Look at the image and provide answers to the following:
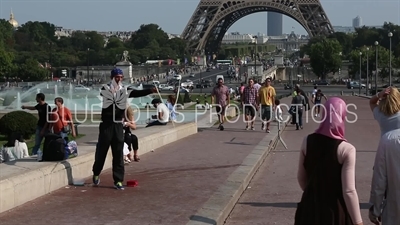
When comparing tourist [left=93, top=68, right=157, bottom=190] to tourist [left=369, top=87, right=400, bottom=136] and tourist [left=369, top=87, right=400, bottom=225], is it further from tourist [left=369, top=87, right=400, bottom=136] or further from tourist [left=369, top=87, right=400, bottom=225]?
tourist [left=369, top=87, right=400, bottom=225]

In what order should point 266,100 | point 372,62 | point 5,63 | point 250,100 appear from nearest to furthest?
point 266,100
point 250,100
point 5,63
point 372,62

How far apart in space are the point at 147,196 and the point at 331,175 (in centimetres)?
378

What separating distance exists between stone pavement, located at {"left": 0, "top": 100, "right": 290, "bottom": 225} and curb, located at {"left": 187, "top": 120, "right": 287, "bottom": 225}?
0.37 feet

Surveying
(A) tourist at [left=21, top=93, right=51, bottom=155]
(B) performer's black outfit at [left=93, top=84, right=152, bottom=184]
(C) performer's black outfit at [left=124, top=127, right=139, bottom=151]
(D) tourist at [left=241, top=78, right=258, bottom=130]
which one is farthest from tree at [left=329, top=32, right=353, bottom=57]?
(B) performer's black outfit at [left=93, top=84, right=152, bottom=184]

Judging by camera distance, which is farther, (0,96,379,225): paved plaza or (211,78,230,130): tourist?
(211,78,230,130): tourist

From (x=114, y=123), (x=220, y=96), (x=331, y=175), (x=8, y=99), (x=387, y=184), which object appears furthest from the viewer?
(x=8, y=99)

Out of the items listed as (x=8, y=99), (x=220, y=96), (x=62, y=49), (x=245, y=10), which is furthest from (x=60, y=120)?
(x=62, y=49)

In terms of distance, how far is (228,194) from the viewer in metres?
8.05

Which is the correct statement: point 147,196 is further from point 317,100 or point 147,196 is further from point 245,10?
point 245,10

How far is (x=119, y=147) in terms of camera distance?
827 centimetres

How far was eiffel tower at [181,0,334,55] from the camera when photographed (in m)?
99.6

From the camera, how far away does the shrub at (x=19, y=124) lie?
21.5m

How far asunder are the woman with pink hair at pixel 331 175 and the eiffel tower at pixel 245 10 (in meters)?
95.2

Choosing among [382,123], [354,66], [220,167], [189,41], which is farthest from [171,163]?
[189,41]
